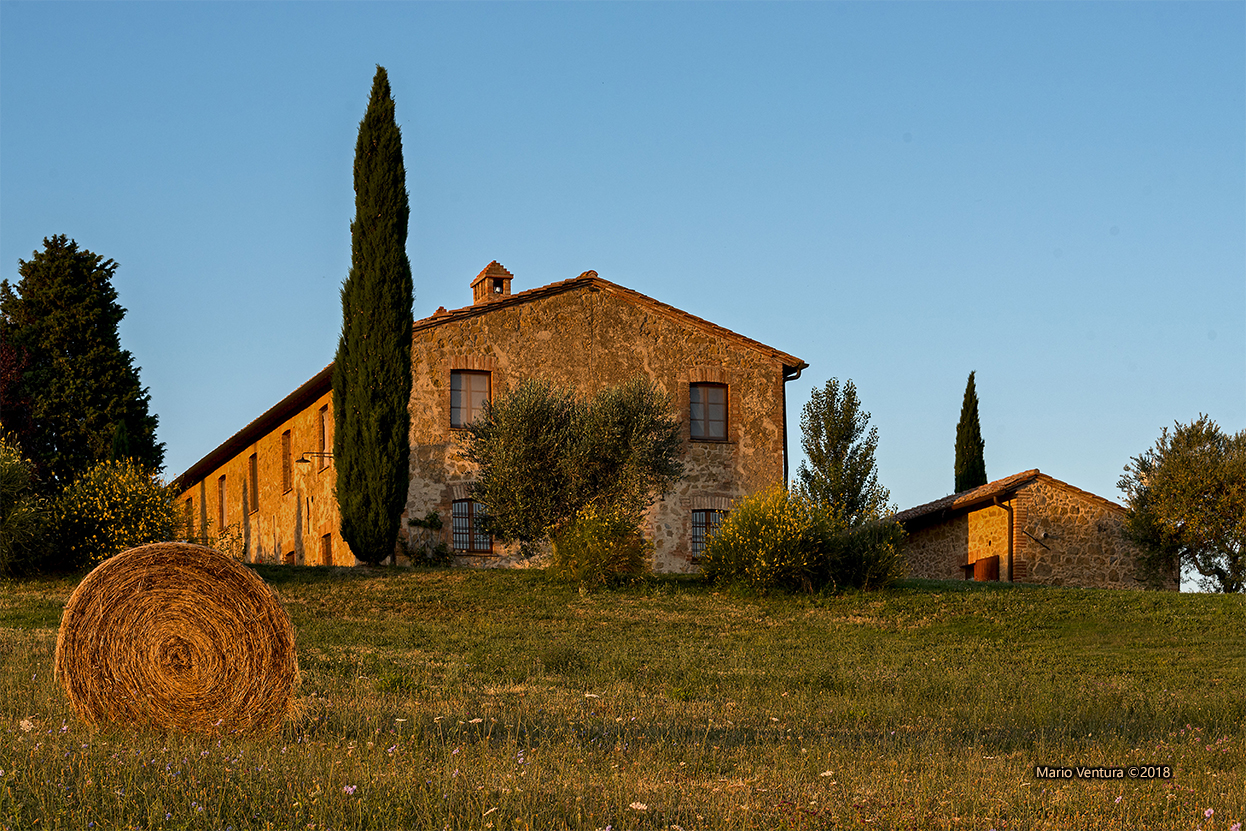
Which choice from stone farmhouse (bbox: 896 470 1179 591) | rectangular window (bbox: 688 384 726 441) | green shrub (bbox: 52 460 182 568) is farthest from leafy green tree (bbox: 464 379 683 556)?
stone farmhouse (bbox: 896 470 1179 591)

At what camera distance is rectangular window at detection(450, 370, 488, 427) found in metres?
27.0

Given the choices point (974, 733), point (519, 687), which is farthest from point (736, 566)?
point (974, 733)

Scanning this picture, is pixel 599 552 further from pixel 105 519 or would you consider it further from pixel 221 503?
pixel 221 503

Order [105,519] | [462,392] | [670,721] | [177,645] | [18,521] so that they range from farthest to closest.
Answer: [462,392] < [105,519] < [18,521] < [670,721] < [177,645]

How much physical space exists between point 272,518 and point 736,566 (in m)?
14.9

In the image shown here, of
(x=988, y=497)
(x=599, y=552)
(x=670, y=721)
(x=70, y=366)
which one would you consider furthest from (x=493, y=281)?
(x=670, y=721)

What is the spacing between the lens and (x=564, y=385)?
27.5 meters

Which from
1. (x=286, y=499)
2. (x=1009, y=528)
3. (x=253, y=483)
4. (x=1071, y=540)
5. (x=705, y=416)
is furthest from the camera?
(x=253, y=483)

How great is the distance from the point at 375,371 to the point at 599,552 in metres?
5.72

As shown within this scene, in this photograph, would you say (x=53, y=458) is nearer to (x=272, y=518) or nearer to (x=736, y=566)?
(x=272, y=518)

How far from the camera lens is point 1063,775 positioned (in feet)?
27.7

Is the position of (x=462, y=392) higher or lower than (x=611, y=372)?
lower

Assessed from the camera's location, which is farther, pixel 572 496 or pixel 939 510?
pixel 939 510

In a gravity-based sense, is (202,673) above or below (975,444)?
below
